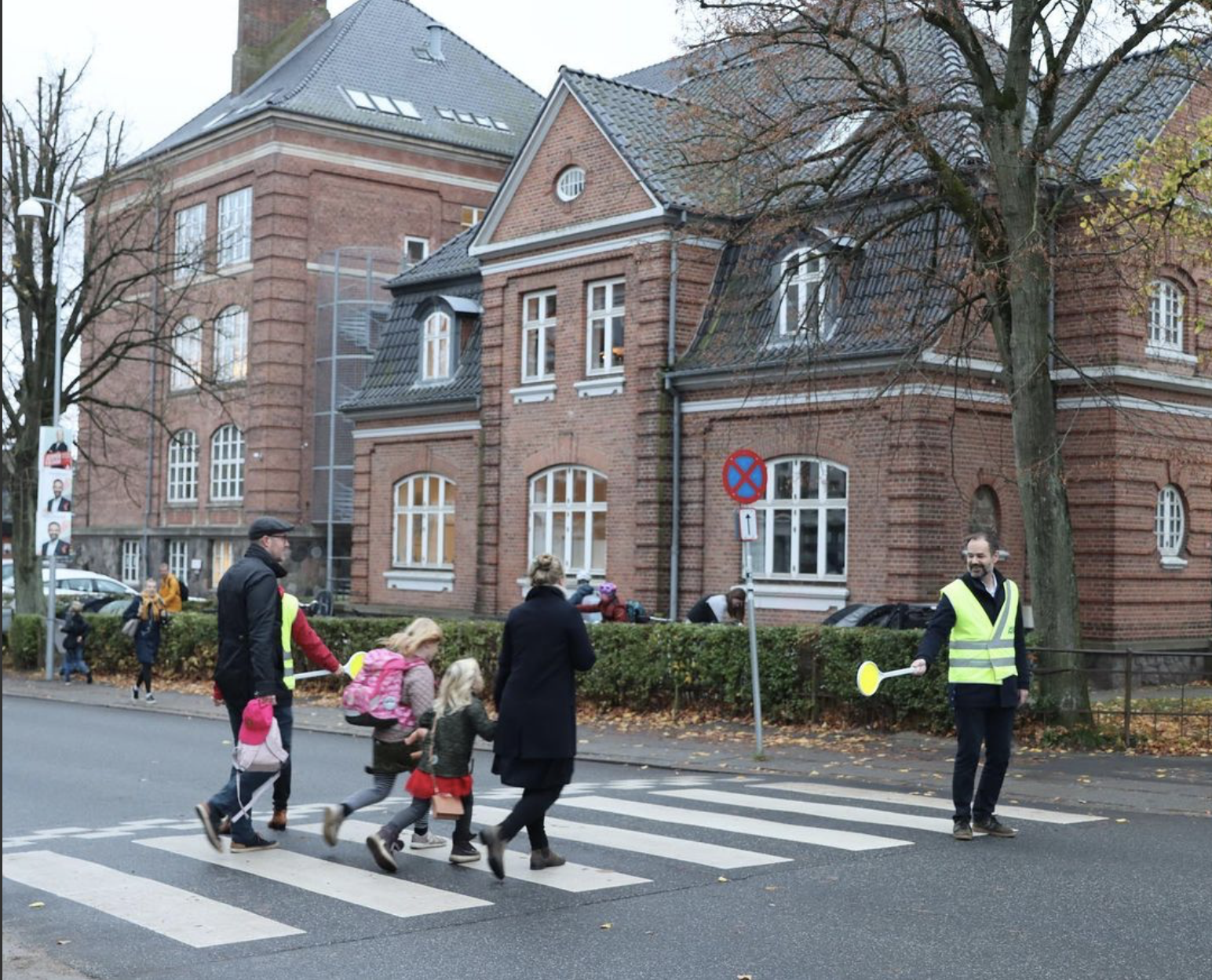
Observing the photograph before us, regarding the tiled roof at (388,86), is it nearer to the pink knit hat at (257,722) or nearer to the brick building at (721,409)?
the brick building at (721,409)

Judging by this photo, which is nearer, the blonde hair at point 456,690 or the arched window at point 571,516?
the blonde hair at point 456,690

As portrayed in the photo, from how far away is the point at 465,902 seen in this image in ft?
27.1

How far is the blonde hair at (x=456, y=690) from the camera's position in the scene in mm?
9328

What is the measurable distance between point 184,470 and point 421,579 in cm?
1806

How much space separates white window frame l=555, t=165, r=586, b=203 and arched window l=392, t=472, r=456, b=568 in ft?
21.2

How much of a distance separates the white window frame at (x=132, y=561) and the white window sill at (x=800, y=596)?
94.3ft

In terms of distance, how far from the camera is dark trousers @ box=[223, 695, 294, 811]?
10.1m

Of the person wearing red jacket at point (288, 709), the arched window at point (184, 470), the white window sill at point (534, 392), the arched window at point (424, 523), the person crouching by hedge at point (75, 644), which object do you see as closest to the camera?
the person wearing red jacket at point (288, 709)

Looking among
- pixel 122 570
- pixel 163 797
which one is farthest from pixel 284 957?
pixel 122 570

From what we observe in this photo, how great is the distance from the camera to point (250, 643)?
9.84 meters

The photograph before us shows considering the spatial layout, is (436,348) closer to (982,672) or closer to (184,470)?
(184,470)

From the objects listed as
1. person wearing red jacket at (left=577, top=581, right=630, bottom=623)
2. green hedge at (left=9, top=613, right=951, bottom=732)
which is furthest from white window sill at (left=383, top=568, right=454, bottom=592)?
person wearing red jacket at (left=577, top=581, right=630, bottom=623)

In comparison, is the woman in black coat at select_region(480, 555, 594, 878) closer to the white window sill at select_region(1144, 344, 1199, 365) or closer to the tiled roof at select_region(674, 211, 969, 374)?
the tiled roof at select_region(674, 211, 969, 374)

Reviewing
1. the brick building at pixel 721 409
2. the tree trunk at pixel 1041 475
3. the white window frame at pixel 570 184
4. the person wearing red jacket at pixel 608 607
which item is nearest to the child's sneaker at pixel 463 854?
the tree trunk at pixel 1041 475
